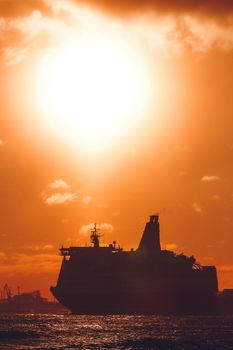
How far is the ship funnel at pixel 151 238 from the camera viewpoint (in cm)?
11962

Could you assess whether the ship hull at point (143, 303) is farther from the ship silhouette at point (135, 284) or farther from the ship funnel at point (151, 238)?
the ship funnel at point (151, 238)

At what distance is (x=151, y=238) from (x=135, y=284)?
967 centimetres

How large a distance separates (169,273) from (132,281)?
6.64 metres

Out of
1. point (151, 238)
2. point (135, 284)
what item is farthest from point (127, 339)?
point (151, 238)

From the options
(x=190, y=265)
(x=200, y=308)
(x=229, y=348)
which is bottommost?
(x=229, y=348)

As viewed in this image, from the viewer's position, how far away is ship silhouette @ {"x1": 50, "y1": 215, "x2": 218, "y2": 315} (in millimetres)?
115188

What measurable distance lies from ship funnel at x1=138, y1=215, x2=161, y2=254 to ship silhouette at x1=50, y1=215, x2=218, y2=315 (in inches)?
71.2

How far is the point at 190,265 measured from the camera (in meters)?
116

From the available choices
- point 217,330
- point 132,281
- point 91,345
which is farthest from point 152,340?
point 132,281

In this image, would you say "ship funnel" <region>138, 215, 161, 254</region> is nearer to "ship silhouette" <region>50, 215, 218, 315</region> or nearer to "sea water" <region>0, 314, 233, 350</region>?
"ship silhouette" <region>50, 215, 218, 315</region>

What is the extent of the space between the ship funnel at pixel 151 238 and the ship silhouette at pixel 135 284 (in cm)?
181

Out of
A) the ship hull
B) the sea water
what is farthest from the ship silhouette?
the sea water

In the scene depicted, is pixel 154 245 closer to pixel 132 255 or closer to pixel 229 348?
pixel 132 255

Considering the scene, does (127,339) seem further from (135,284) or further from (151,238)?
(151,238)
